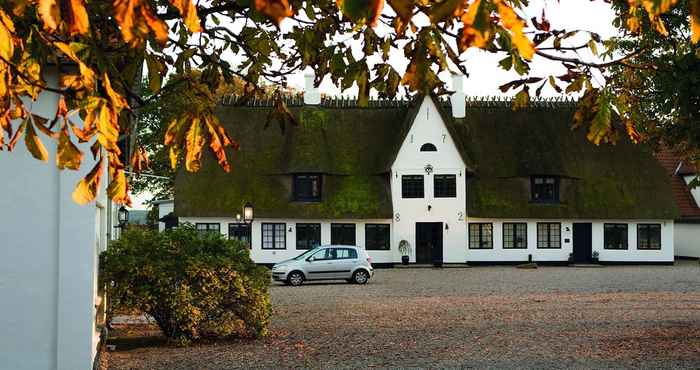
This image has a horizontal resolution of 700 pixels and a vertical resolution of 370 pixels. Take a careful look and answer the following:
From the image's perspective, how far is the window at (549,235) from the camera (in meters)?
42.6

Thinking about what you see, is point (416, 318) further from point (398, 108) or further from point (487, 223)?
point (398, 108)

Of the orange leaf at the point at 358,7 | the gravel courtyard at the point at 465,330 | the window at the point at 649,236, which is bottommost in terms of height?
the gravel courtyard at the point at 465,330

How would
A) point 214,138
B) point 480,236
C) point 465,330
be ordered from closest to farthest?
1. point 214,138
2. point 465,330
3. point 480,236

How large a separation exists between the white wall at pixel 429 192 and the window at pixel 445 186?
198mm

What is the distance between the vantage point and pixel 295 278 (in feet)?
100

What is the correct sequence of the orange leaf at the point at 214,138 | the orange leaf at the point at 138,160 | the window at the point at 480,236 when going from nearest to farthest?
the orange leaf at the point at 214,138 → the orange leaf at the point at 138,160 → the window at the point at 480,236

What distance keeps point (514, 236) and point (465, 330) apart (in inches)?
1037

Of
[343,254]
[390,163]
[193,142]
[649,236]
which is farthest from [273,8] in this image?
[649,236]

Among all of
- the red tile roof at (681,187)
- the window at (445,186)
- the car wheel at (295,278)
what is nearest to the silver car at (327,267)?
the car wheel at (295,278)

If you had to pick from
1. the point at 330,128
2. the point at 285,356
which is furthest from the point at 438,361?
the point at 330,128

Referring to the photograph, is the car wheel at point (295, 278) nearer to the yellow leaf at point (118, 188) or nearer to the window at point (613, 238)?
the window at point (613, 238)

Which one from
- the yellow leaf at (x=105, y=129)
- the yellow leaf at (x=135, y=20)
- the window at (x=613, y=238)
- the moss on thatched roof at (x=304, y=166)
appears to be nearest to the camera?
the yellow leaf at (x=135, y=20)

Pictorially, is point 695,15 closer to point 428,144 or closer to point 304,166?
point 304,166

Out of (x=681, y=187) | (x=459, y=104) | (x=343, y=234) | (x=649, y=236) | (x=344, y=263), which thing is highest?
(x=459, y=104)
